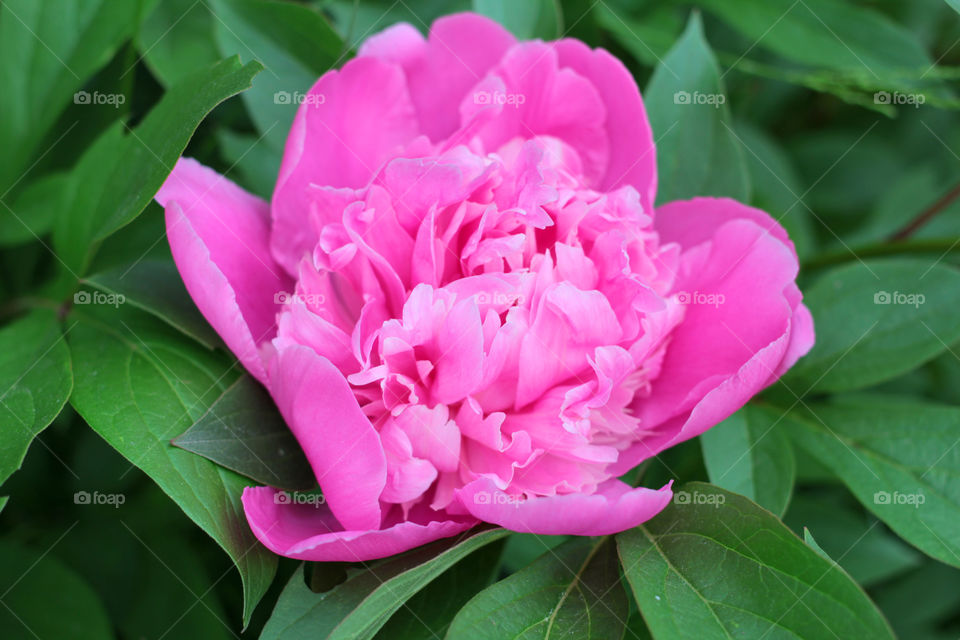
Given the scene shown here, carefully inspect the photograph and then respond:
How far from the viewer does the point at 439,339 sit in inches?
29.6

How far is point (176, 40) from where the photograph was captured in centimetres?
114

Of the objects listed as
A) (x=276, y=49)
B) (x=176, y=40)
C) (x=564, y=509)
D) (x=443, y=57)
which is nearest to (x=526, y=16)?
(x=443, y=57)

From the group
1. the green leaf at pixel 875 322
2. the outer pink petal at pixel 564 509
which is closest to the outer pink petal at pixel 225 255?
the outer pink petal at pixel 564 509

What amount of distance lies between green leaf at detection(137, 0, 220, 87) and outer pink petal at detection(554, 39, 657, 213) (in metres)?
0.50

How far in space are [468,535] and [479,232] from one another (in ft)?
0.93

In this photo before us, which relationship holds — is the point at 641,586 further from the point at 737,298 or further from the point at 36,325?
the point at 36,325

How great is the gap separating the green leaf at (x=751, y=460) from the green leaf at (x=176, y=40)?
793mm

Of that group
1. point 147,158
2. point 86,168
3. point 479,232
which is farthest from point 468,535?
point 86,168

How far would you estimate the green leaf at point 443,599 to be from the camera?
29.8 inches

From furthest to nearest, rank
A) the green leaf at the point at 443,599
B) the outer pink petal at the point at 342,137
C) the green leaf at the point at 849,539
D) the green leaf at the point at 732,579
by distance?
1. the green leaf at the point at 849,539
2. the outer pink petal at the point at 342,137
3. the green leaf at the point at 443,599
4. the green leaf at the point at 732,579

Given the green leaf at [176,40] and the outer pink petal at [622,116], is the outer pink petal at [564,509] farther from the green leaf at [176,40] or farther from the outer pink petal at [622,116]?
the green leaf at [176,40]

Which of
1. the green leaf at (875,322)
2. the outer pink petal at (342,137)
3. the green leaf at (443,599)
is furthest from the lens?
the green leaf at (875,322)

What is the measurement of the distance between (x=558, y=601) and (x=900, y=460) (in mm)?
450

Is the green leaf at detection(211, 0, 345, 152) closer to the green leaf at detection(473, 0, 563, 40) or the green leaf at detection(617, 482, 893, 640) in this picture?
the green leaf at detection(473, 0, 563, 40)
